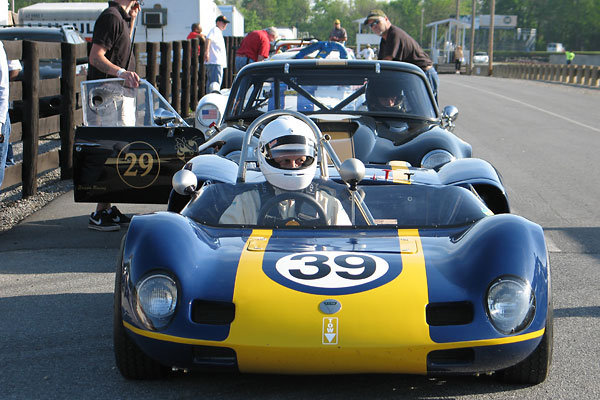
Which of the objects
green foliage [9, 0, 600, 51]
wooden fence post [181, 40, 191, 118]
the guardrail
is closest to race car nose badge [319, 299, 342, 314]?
wooden fence post [181, 40, 191, 118]

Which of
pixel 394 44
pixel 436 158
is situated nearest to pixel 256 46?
pixel 394 44

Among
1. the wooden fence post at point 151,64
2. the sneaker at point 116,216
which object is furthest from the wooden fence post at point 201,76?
the sneaker at point 116,216

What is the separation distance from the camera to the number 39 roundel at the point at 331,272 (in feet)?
12.0

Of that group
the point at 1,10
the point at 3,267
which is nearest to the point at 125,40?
the point at 3,267

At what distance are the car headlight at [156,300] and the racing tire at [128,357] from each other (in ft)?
0.54

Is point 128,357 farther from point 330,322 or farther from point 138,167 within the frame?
point 138,167

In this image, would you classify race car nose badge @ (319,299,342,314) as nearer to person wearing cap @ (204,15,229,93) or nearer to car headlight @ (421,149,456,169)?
car headlight @ (421,149,456,169)

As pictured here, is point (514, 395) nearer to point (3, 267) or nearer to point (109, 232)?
point (3, 267)

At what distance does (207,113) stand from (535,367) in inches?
240

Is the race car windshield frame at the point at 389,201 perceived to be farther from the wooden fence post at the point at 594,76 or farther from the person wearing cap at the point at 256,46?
the wooden fence post at the point at 594,76

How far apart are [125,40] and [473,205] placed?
4449 millimetres

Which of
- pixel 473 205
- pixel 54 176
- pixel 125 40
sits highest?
pixel 125 40

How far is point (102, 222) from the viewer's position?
751cm

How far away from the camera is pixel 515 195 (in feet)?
31.0
